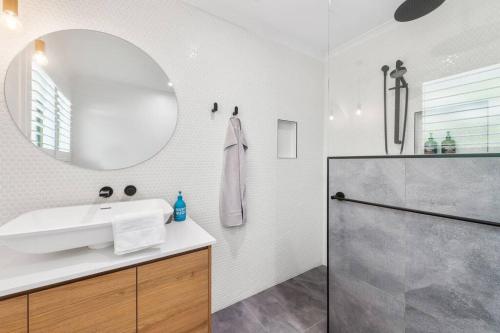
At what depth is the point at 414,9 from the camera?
141cm

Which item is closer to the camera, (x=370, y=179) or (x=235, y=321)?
(x=370, y=179)

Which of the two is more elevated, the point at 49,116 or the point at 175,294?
the point at 49,116

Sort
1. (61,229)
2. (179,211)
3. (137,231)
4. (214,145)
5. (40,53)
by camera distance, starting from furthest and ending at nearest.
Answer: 1. (214,145)
2. (179,211)
3. (40,53)
4. (137,231)
5. (61,229)

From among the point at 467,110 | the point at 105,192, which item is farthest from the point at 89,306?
the point at 467,110

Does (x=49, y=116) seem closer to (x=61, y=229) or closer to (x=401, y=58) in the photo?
(x=61, y=229)

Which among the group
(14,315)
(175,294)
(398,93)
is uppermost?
(398,93)

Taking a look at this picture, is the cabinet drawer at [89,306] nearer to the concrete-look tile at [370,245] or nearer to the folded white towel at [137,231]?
the folded white towel at [137,231]

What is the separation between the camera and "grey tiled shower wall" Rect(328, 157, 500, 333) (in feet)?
2.77

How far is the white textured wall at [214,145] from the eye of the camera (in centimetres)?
109

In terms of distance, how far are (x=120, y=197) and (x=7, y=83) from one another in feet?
2.69

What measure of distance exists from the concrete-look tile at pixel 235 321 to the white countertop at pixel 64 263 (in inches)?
38.7

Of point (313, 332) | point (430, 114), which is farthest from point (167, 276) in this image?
point (430, 114)

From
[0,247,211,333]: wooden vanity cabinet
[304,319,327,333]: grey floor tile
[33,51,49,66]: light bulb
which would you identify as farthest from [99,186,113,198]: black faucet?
[304,319,327,333]: grey floor tile

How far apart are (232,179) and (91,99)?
1.09 meters
